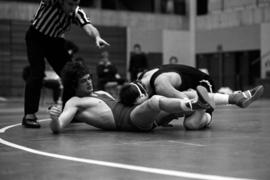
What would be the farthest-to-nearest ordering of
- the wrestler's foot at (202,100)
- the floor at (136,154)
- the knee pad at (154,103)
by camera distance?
1. the knee pad at (154,103)
2. the wrestler's foot at (202,100)
3. the floor at (136,154)

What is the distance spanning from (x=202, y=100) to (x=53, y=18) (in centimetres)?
195

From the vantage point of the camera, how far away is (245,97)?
4.73m

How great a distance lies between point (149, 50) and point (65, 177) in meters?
19.3

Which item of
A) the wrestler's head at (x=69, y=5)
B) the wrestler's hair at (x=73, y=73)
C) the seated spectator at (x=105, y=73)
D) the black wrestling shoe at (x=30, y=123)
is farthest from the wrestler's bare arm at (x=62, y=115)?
the seated spectator at (x=105, y=73)

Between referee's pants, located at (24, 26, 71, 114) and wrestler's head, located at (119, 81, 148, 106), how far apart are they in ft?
3.65

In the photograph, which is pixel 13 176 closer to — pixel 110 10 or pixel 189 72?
pixel 189 72

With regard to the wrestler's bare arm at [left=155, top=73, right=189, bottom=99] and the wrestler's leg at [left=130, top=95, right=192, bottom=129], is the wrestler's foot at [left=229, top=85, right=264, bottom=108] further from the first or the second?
the wrestler's leg at [left=130, top=95, right=192, bottom=129]

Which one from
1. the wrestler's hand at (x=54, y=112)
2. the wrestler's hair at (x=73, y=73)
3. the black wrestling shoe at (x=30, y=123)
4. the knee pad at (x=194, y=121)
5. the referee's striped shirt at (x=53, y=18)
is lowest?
the black wrestling shoe at (x=30, y=123)

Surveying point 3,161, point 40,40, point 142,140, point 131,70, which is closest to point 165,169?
point 3,161

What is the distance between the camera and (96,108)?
4.95m

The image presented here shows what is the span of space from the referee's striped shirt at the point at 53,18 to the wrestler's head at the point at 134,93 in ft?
3.44

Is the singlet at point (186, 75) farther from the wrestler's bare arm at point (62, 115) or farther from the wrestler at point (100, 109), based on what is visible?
the wrestler's bare arm at point (62, 115)

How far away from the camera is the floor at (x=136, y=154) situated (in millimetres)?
2781

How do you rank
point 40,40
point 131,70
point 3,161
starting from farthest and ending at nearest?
point 131,70 < point 40,40 < point 3,161
